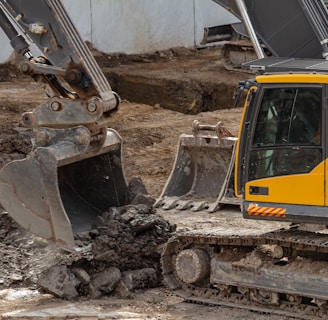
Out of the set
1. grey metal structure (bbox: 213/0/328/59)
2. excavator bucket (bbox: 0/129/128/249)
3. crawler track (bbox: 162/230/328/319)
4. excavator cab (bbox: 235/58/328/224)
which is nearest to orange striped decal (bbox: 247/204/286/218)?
excavator cab (bbox: 235/58/328/224)

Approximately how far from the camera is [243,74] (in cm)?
2072

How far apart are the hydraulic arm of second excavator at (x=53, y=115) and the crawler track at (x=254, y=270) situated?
1.07 metres

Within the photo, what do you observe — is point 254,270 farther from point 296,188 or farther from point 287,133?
point 287,133

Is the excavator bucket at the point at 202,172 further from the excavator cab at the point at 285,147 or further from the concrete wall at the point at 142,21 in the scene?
the concrete wall at the point at 142,21

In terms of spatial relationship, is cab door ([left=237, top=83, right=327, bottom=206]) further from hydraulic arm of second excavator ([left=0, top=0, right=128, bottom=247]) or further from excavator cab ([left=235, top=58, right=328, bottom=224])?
hydraulic arm of second excavator ([left=0, top=0, right=128, bottom=247])

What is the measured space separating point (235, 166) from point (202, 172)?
4.01 m

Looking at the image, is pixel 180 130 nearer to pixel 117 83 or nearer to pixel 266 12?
pixel 117 83

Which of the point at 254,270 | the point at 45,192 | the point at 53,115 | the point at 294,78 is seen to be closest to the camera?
the point at 294,78

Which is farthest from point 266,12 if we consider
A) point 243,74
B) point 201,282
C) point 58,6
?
point 243,74

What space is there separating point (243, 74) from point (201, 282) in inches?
469

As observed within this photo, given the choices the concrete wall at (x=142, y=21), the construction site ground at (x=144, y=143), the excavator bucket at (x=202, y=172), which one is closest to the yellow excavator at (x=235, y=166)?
the construction site ground at (x=144, y=143)

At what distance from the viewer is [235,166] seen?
874 centimetres

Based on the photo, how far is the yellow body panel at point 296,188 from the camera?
8.23 meters

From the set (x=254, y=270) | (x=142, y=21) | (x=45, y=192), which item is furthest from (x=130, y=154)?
(x=142, y=21)
